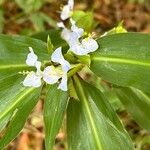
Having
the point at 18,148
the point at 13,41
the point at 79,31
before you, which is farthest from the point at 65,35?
the point at 18,148

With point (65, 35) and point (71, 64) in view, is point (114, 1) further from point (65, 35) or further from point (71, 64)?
point (71, 64)

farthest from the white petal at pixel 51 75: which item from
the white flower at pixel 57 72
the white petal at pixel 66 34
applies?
the white petal at pixel 66 34

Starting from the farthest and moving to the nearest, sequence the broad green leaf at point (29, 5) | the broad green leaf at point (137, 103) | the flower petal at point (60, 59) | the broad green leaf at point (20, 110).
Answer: the broad green leaf at point (29, 5) → the broad green leaf at point (137, 103) → the broad green leaf at point (20, 110) → the flower petal at point (60, 59)

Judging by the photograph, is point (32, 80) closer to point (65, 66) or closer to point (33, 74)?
point (33, 74)

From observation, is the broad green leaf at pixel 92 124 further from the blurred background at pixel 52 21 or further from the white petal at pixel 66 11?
the blurred background at pixel 52 21

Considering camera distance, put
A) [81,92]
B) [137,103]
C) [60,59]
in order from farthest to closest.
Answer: [137,103], [81,92], [60,59]

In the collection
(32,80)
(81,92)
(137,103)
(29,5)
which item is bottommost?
(137,103)

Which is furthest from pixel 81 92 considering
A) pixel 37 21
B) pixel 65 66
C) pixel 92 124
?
pixel 37 21
